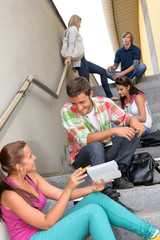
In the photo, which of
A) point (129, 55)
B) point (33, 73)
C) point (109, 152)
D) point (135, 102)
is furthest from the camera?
point (129, 55)

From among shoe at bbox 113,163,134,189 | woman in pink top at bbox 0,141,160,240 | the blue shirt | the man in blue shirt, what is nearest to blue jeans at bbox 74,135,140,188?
shoe at bbox 113,163,134,189

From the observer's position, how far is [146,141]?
2.64 meters

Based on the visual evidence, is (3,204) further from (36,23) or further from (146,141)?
(36,23)

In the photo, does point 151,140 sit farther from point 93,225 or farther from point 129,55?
point 129,55

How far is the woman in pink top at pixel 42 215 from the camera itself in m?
1.30

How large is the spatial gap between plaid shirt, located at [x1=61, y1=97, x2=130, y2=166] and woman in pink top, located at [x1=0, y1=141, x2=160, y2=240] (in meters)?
0.64

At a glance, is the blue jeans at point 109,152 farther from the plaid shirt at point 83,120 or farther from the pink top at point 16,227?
the pink top at point 16,227

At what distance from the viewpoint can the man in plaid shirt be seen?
6.33 ft

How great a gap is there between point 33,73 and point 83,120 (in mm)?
816

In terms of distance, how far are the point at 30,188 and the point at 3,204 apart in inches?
8.6

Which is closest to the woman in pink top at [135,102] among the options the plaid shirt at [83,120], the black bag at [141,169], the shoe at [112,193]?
the plaid shirt at [83,120]

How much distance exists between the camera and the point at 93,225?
1353mm

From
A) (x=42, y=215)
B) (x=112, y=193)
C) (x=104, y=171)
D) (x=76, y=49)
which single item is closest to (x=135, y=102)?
(x=76, y=49)

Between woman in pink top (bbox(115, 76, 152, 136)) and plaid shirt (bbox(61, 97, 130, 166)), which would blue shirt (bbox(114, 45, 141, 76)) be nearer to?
woman in pink top (bbox(115, 76, 152, 136))
